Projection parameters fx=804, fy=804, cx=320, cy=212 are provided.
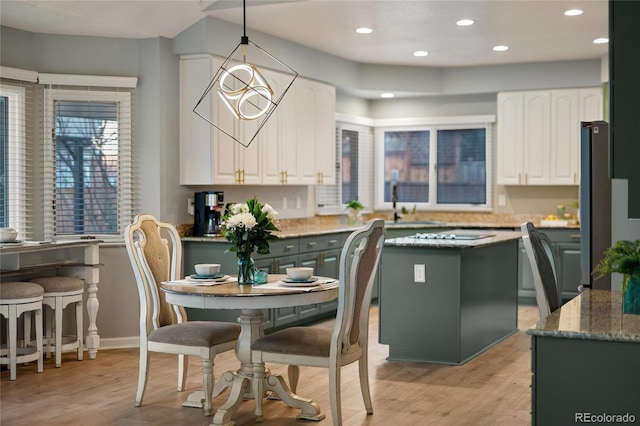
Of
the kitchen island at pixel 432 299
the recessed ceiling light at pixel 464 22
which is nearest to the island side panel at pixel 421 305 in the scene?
the kitchen island at pixel 432 299

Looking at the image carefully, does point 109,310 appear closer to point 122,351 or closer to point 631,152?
point 122,351

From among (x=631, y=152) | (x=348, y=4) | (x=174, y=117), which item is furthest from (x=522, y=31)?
(x=631, y=152)

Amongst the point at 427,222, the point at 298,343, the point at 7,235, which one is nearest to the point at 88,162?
the point at 7,235

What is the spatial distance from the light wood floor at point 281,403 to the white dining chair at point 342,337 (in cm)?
30

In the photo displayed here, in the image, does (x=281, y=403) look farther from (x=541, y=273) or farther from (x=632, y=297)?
(x=632, y=297)

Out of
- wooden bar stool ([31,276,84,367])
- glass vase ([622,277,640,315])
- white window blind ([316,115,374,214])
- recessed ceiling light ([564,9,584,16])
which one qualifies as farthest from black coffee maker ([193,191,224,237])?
glass vase ([622,277,640,315])

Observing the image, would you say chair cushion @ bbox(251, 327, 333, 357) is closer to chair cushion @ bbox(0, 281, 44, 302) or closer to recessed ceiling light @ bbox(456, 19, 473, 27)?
chair cushion @ bbox(0, 281, 44, 302)

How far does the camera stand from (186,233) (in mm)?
6531

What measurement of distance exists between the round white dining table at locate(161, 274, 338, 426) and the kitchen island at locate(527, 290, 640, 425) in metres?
1.74

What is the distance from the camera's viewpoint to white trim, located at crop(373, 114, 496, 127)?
9172 mm

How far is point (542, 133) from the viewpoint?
8648 mm

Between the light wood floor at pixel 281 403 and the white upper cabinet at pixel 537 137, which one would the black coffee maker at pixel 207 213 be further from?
the white upper cabinet at pixel 537 137

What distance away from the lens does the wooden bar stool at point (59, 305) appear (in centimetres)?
561

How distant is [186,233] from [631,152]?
4.61 m
